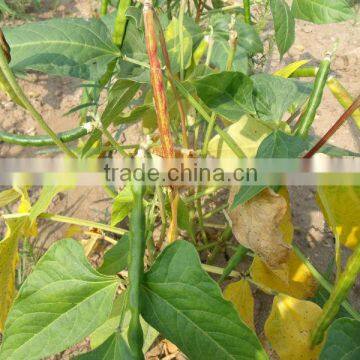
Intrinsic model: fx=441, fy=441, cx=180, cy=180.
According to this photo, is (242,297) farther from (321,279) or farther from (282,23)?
(282,23)

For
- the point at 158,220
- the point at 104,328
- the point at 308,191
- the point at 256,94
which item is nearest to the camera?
the point at 256,94

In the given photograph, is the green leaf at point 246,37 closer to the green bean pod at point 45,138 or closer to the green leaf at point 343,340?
the green bean pod at point 45,138

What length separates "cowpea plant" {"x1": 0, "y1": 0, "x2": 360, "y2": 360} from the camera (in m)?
0.50

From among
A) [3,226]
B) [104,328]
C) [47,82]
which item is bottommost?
[3,226]

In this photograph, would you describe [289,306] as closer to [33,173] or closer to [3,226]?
[33,173]

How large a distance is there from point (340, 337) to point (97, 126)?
0.41m

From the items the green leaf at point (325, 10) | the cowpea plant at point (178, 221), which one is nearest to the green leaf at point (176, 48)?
the cowpea plant at point (178, 221)

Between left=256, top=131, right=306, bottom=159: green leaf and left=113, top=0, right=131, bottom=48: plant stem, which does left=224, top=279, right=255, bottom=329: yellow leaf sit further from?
left=113, top=0, right=131, bottom=48: plant stem

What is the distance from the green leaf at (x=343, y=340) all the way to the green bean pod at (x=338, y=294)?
0.06 meters

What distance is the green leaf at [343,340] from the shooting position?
1.75ft

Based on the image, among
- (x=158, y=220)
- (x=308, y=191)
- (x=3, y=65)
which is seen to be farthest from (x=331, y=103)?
(x=3, y=65)

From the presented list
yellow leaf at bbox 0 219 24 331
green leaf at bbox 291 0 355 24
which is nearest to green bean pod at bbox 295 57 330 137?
green leaf at bbox 291 0 355 24

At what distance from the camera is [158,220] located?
4.05ft

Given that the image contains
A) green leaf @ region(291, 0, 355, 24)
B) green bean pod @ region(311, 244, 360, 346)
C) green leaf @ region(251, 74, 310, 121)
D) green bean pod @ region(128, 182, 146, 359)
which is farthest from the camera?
green leaf @ region(291, 0, 355, 24)
